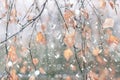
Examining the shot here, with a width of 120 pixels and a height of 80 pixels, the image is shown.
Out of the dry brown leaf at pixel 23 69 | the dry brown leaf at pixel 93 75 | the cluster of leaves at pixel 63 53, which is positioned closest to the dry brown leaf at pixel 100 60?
the cluster of leaves at pixel 63 53

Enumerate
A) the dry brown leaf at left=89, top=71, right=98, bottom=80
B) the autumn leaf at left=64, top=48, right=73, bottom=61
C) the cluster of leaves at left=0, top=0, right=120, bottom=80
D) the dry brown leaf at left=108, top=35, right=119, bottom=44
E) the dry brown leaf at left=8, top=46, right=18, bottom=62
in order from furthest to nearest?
the autumn leaf at left=64, top=48, right=73, bottom=61 < the cluster of leaves at left=0, top=0, right=120, bottom=80 < the dry brown leaf at left=108, top=35, right=119, bottom=44 < the dry brown leaf at left=89, top=71, right=98, bottom=80 < the dry brown leaf at left=8, top=46, right=18, bottom=62

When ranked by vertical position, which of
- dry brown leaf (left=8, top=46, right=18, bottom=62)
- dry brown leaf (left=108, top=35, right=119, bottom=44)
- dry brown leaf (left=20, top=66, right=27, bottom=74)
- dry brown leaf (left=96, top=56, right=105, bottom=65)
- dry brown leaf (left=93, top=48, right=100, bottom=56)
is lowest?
dry brown leaf (left=96, top=56, right=105, bottom=65)

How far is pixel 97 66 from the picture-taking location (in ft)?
11.6

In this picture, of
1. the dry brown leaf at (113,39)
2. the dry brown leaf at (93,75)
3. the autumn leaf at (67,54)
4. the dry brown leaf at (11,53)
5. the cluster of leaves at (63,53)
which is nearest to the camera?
the dry brown leaf at (11,53)

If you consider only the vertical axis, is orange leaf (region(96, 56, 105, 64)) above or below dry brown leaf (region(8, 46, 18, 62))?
below

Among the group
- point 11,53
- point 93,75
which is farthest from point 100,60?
point 11,53

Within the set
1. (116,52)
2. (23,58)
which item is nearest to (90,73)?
(116,52)

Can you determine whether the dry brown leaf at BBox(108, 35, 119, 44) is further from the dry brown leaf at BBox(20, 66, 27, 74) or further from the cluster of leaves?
the dry brown leaf at BBox(20, 66, 27, 74)

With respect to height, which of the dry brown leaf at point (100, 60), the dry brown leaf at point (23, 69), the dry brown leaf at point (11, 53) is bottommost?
the dry brown leaf at point (100, 60)

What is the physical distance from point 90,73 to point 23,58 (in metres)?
0.64

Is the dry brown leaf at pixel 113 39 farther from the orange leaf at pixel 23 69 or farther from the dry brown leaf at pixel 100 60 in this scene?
the orange leaf at pixel 23 69

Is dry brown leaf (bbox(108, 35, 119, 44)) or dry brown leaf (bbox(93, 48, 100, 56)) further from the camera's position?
dry brown leaf (bbox(93, 48, 100, 56))

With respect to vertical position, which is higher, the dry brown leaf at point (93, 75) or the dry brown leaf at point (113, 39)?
the dry brown leaf at point (113, 39)

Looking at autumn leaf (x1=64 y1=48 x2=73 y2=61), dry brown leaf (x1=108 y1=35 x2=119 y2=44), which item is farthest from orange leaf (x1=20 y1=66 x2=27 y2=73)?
dry brown leaf (x1=108 y1=35 x2=119 y2=44)
